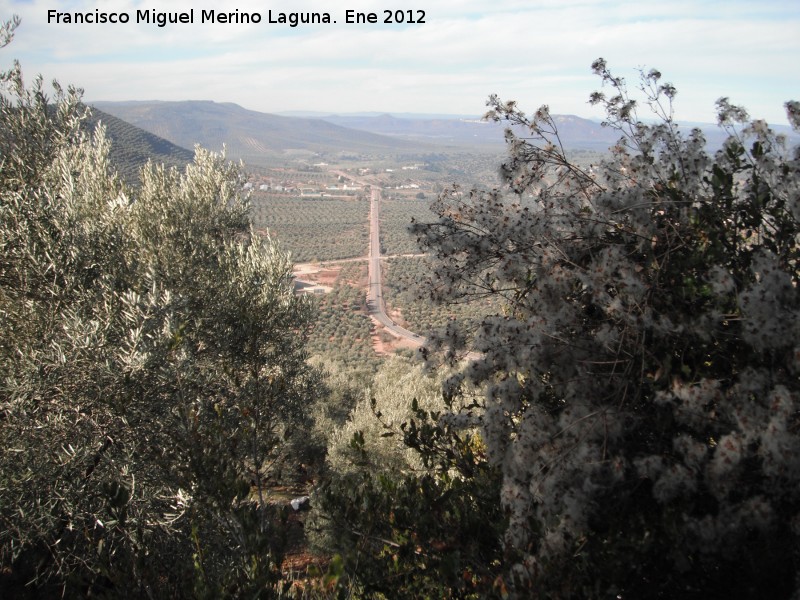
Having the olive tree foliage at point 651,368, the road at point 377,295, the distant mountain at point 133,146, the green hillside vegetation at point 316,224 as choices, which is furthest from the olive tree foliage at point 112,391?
the green hillside vegetation at point 316,224

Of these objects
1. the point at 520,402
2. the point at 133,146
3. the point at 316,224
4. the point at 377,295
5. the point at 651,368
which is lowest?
the point at 377,295

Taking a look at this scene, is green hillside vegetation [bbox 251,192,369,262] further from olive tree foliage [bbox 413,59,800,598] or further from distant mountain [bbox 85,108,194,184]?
olive tree foliage [bbox 413,59,800,598]

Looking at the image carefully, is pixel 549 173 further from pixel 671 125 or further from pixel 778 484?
pixel 778 484

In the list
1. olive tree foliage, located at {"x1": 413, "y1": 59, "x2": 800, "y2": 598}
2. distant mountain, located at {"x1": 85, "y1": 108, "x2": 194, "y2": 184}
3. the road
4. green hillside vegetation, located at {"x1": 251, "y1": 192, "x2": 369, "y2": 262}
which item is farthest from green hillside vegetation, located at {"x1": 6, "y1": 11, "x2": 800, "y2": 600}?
green hillside vegetation, located at {"x1": 251, "y1": 192, "x2": 369, "y2": 262}

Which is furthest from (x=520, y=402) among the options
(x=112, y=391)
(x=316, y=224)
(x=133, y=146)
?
(x=316, y=224)

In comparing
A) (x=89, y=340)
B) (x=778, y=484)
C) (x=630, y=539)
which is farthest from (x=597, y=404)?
(x=89, y=340)

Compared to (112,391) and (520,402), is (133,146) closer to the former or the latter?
(112,391)
